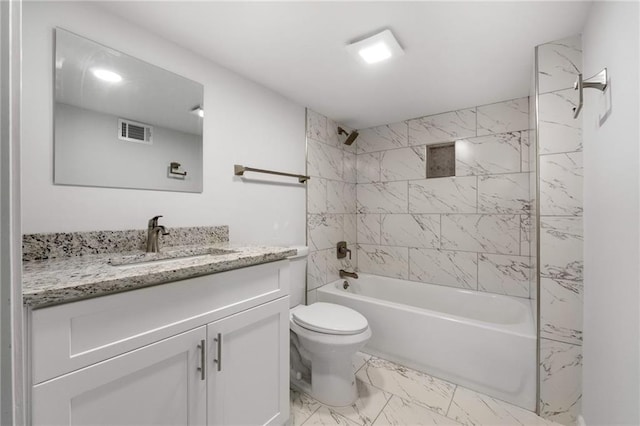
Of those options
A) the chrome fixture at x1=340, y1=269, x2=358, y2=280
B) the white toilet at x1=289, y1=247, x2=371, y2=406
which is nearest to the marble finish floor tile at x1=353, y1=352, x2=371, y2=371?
the white toilet at x1=289, y1=247, x2=371, y2=406

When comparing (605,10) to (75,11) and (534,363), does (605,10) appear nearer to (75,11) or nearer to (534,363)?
(534,363)

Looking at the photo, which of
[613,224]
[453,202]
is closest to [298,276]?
[453,202]

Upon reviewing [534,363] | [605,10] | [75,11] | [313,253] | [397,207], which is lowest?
[534,363]

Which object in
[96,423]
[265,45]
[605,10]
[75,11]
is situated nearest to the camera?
[96,423]

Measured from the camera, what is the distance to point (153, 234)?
141 cm

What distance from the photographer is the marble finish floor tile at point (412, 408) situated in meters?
1.58

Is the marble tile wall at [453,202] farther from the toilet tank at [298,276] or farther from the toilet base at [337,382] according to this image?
the toilet base at [337,382]

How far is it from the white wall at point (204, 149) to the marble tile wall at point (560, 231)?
5.74 ft

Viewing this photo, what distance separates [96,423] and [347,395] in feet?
4.40

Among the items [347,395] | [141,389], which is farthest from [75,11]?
[347,395]

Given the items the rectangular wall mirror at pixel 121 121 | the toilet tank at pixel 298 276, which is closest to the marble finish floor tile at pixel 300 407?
the toilet tank at pixel 298 276

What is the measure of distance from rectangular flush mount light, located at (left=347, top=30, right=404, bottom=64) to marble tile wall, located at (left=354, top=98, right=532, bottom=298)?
1.33m

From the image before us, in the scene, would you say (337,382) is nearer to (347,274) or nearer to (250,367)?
A: (250,367)

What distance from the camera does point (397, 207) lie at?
2955 millimetres
